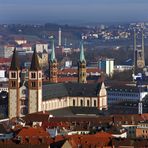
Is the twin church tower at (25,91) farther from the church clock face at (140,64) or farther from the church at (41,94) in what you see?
the church clock face at (140,64)

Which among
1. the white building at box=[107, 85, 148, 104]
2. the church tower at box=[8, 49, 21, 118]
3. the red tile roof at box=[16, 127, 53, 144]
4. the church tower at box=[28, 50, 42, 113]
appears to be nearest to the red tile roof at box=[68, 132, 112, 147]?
the red tile roof at box=[16, 127, 53, 144]

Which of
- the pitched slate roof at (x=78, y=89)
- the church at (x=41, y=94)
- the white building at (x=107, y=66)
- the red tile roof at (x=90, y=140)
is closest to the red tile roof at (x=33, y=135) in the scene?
the red tile roof at (x=90, y=140)

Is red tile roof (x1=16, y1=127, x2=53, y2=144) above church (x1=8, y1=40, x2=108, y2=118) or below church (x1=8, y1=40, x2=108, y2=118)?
below

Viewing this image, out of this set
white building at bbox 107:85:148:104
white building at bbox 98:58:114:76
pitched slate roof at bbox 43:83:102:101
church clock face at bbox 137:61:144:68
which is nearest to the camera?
pitched slate roof at bbox 43:83:102:101

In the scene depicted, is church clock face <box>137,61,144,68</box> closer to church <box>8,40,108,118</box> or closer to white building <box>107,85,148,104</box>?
white building <box>107,85,148,104</box>

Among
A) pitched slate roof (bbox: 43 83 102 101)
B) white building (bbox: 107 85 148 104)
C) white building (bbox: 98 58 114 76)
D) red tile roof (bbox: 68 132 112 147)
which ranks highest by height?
white building (bbox: 98 58 114 76)

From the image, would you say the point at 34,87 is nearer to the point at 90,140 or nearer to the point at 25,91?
the point at 25,91
